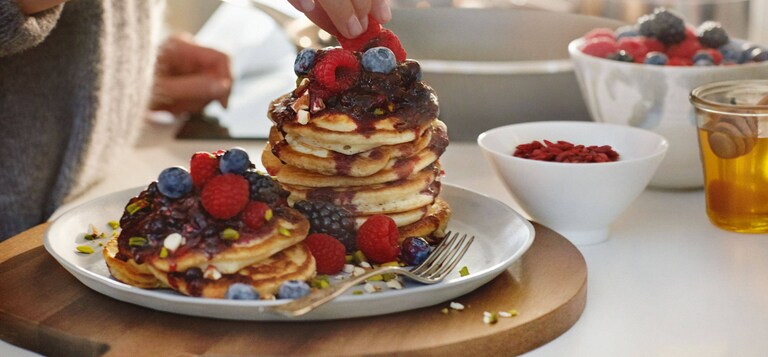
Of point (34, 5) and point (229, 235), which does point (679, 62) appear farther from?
point (34, 5)

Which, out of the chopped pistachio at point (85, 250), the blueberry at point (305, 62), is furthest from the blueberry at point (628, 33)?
the chopped pistachio at point (85, 250)

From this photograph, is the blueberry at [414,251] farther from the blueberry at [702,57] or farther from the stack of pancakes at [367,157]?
the blueberry at [702,57]

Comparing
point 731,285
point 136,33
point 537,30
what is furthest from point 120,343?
point 537,30

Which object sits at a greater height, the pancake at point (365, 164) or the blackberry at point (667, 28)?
the pancake at point (365, 164)

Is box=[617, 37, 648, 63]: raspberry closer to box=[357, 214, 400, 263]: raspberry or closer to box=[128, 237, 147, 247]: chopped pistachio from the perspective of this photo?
box=[357, 214, 400, 263]: raspberry

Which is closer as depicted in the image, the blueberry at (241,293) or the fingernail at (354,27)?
the blueberry at (241,293)

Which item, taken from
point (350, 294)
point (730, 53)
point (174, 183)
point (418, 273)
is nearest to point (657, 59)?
point (730, 53)

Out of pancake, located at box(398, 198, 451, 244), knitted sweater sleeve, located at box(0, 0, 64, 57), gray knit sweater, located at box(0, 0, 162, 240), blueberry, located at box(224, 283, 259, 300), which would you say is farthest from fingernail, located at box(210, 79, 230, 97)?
blueberry, located at box(224, 283, 259, 300)

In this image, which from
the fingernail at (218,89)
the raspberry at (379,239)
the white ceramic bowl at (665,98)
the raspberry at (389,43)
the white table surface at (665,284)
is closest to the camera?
the white table surface at (665,284)

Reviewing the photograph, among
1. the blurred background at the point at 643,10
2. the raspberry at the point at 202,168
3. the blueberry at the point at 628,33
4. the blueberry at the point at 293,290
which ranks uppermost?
the raspberry at the point at 202,168
